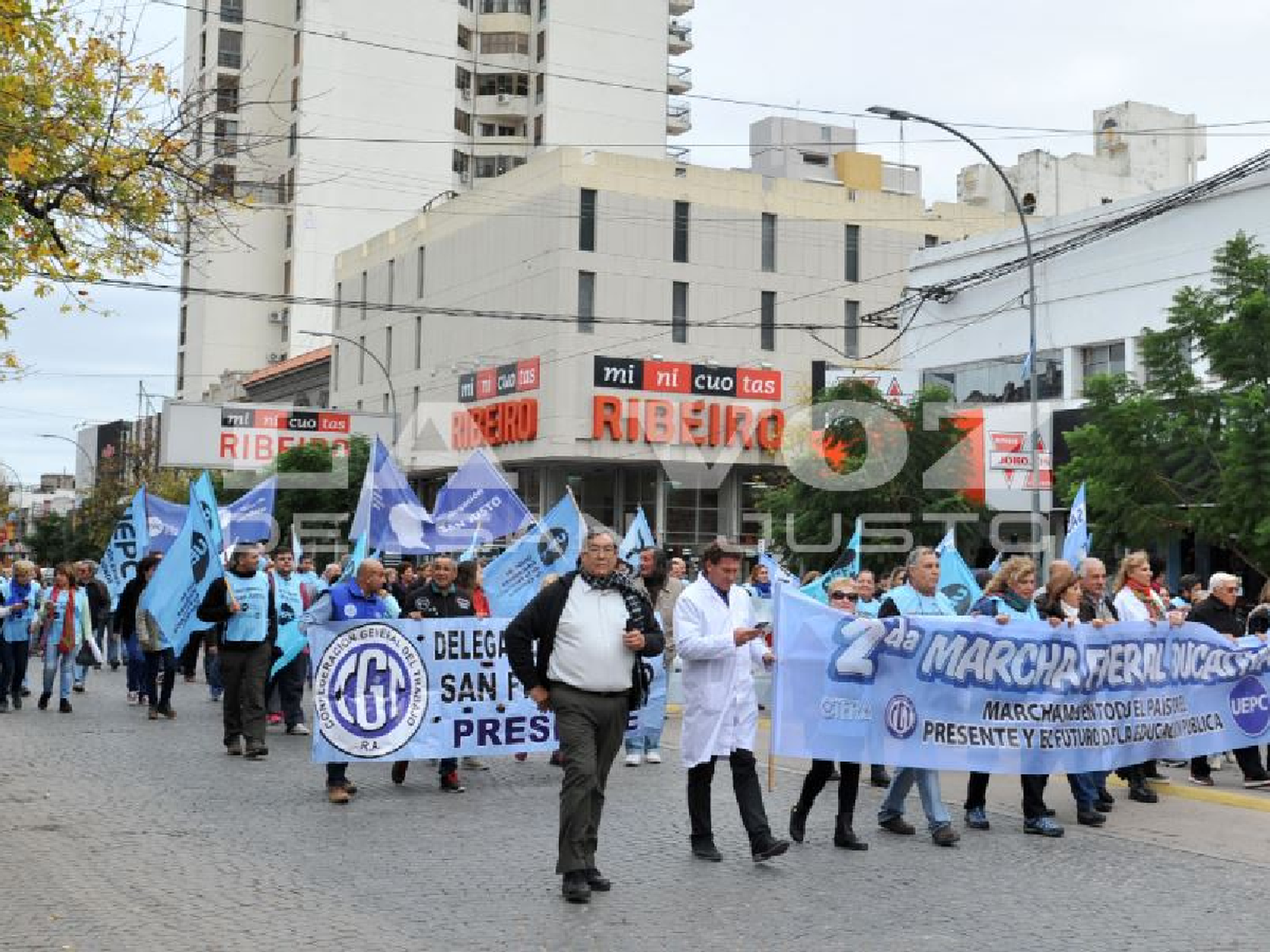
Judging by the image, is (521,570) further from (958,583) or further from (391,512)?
(958,583)

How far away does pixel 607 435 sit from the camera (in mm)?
52500

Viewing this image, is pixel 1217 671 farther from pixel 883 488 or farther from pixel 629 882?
pixel 883 488

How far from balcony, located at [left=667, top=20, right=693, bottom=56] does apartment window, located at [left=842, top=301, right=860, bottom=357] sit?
105 feet

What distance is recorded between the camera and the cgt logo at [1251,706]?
12.3 metres

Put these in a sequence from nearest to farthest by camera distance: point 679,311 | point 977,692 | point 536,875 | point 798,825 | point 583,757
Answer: point 583,757
point 536,875
point 798,825
point 977,692
point 679,311

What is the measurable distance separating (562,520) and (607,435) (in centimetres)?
3433

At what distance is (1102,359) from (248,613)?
21577 millimetres

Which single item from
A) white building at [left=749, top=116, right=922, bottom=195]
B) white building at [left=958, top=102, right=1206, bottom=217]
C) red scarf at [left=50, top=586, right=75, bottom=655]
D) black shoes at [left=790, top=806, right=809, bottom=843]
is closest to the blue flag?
red scarf at [left=50, top=586, right=75, bottom=655]

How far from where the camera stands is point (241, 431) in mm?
59406

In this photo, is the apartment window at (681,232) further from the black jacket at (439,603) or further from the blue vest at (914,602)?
the blue vest at (914,602)

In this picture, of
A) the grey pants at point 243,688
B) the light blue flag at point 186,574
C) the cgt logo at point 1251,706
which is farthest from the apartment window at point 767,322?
the cgt logo at point 1251,706

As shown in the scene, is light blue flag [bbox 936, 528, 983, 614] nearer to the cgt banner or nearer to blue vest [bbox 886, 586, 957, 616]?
the cgt banner

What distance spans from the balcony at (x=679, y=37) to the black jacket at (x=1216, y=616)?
75694 millimetres

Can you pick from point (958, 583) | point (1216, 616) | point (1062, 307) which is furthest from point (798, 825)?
point (1062, 307)
